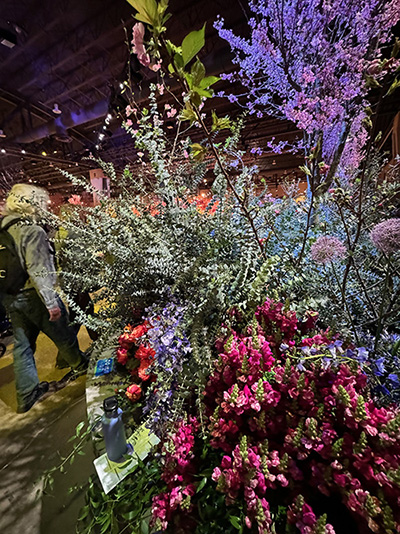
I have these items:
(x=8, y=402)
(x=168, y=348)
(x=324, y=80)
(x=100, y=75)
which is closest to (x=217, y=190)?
(x=168, y=348)

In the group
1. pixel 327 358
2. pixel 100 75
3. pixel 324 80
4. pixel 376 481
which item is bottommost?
pixel 376 481

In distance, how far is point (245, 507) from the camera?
464mm

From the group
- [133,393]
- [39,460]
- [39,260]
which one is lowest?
[39,460]

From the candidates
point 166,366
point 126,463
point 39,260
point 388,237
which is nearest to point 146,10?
point 388,237

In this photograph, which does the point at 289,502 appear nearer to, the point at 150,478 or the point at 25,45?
the point at 150,478

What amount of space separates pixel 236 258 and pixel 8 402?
7.40 ft

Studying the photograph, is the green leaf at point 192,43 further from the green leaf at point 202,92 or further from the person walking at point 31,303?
the person walking at point 31,303

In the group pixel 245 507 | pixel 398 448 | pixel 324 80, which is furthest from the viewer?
pixel 324 80

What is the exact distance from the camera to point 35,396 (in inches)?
71.8

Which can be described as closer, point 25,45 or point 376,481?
point 376,481

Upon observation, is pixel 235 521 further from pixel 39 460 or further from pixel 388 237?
pixel 39 460

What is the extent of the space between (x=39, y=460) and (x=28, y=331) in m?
0.98

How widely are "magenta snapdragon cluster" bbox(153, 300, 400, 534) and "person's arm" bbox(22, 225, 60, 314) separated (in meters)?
1.54

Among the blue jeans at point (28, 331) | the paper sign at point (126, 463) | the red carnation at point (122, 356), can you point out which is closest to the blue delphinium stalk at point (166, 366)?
the paper sign at point (126, 463)
